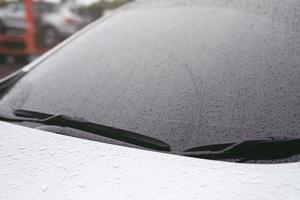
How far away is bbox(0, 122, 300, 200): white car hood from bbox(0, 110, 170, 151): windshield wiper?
0.24 ft

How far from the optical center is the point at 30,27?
32.9 feet

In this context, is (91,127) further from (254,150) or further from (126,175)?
(254,150)

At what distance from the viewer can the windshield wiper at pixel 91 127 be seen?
1223mm

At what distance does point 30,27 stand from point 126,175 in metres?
9.62

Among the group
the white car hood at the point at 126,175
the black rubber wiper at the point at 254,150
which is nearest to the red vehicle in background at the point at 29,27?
the white car hood at the point at 126,175

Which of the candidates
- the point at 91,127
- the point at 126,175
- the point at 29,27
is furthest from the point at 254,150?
the point at 29,27

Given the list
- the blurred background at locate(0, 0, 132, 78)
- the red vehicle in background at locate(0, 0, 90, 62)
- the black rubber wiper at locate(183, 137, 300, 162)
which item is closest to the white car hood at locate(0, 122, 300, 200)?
the black rubber wiper at locate(183, 137, 300, 162)

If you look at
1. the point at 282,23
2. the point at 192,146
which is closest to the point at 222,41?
the point at 282,23

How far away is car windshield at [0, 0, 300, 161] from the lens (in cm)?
123

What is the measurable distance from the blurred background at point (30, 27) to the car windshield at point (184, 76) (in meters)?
Result: 7.90

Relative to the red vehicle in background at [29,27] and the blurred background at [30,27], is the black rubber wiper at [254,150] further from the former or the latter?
the red vehicle in background at [29,27]

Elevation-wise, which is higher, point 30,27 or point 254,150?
point 30,27

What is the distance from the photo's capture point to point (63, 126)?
1.36m

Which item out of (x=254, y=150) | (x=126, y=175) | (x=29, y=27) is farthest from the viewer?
(x=29, y=27)
